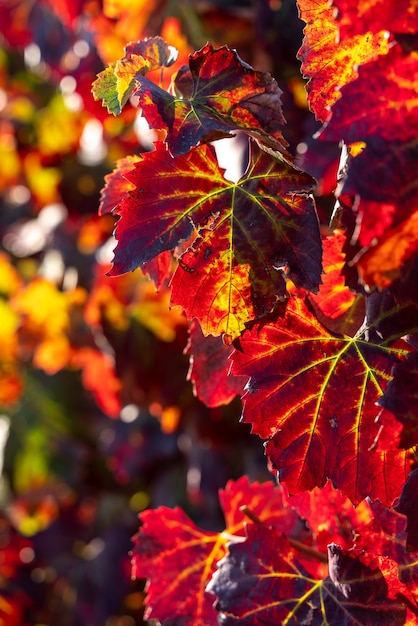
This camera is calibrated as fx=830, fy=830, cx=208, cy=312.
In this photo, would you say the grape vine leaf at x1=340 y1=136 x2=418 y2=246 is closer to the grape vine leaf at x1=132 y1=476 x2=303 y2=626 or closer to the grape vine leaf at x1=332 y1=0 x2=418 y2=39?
the grape vine leaf at x1=332 y1=0 x2=418 y2=39

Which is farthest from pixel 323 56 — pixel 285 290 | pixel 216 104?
pixel 285 290

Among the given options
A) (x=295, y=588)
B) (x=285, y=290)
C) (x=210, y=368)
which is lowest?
(x=295, y=588)

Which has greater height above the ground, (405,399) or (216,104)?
(216,104)

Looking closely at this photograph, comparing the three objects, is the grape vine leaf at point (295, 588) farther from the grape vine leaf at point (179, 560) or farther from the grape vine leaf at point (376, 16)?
the grape vine leaf at point (376, 16)

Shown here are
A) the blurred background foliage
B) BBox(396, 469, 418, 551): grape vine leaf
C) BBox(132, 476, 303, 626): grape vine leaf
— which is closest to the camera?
BBox(396, 469, 418, 551): grape vine leaf

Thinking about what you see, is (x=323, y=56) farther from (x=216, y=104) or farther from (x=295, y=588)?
(x=295, y=588)

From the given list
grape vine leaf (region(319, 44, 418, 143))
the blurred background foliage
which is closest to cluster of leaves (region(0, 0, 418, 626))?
grape vine leaf (region(319, 44, 418, 143))

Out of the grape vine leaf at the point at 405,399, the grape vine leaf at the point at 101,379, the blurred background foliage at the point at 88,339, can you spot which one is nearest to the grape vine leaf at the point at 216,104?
the grape vine leaf at the point at 405,399
